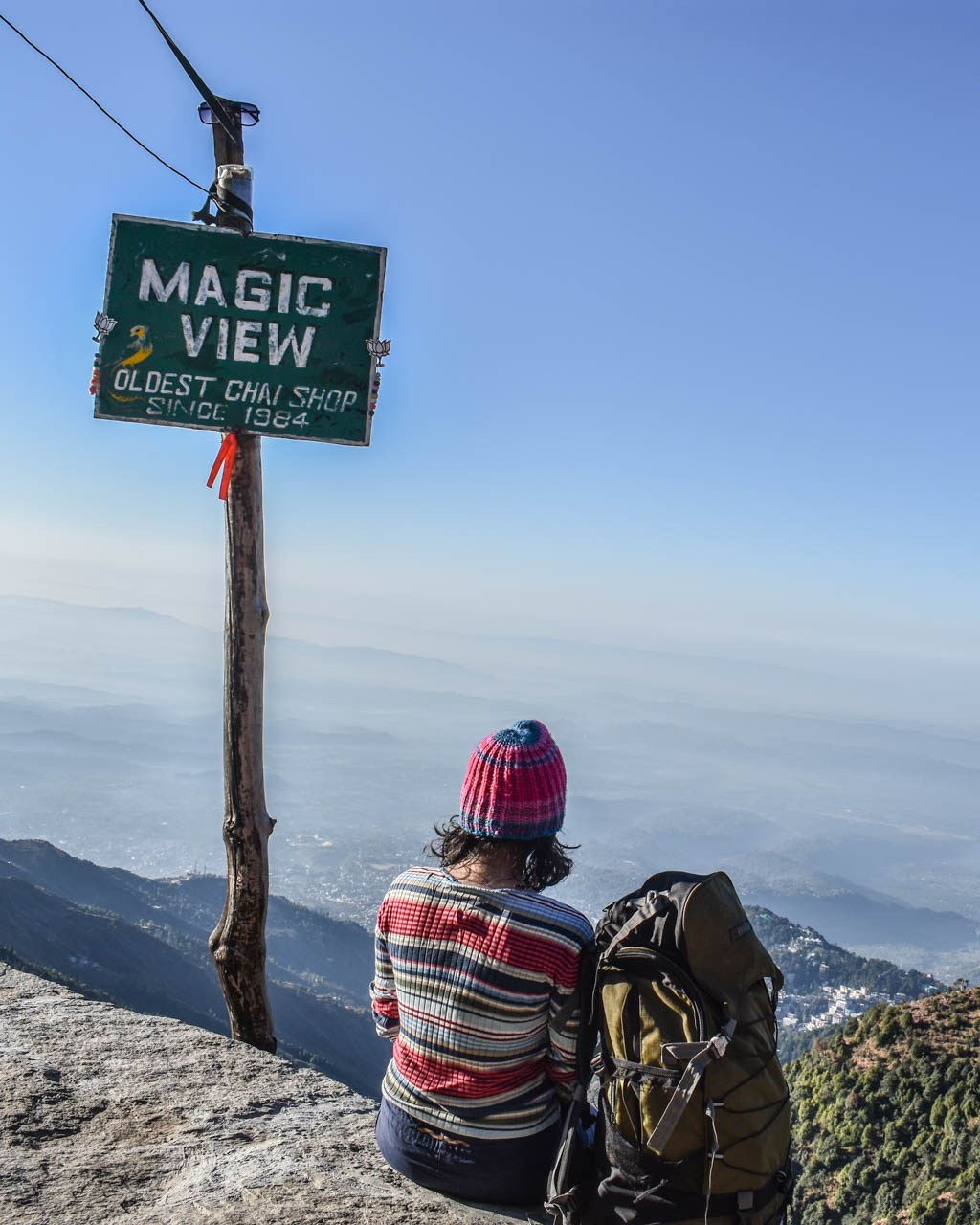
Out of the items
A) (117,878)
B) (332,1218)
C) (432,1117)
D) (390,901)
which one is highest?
(390,901)

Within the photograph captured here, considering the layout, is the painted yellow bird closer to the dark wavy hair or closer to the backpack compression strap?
the dark wavy hair

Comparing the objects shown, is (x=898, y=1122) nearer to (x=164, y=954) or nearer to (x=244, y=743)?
(x=244, y=743)

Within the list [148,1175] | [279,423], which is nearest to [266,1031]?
[148,1175]

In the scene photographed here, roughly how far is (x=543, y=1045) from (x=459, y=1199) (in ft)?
2.14

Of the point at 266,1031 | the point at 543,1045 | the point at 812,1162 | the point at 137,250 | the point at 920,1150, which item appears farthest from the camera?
the point at 812,1162

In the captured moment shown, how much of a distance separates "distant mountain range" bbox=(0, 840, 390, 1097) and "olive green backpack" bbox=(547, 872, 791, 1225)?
1265 inches

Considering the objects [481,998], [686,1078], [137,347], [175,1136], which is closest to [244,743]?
[175,1136]

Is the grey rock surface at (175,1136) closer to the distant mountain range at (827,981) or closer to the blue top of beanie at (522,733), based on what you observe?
the blue top of beanie at (522,733)

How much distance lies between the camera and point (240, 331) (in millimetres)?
4355

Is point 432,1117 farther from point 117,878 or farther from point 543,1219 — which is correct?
Result: point 117,878

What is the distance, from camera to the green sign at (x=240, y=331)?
4301 millimetres

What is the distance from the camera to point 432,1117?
9.67ft

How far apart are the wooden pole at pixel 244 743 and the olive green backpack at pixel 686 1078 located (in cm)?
245

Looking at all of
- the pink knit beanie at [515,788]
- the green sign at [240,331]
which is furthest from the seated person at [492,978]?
the green sign at [240,331]
